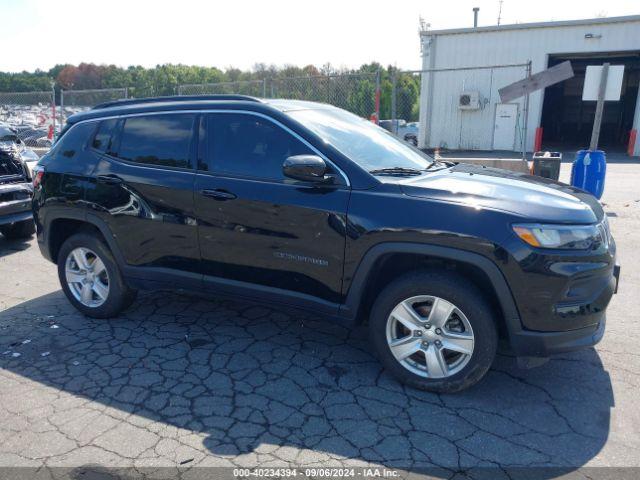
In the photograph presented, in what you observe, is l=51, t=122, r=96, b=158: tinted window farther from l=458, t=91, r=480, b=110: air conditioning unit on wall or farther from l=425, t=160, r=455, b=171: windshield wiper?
l=458, t=91, r=480, b=110: air conditioning unit on wall

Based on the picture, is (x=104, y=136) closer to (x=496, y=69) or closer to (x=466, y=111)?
(x=466, y=111)

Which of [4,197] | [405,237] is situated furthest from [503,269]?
[4,197]

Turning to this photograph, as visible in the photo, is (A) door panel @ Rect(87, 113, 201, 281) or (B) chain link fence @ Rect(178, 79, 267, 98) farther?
(B) chain link fence @ Rect(178, 79, 267, 98)

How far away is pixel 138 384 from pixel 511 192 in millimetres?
2728

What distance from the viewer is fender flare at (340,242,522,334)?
115 inches

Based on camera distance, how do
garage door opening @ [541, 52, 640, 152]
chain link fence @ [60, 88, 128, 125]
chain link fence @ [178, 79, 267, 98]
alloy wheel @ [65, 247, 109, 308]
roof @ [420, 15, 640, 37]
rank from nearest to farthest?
alloy wheel @ [65, 247, 109, 308], chain link fence @ [178, 79, 267, 98], chain link fence @ [60, 88, 128, 125], roof @ [420, 15, 640, 37], garage door opening @ [541, 52, 640, 152]

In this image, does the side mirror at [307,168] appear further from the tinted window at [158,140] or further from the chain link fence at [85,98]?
the chain link fence at [85,98]

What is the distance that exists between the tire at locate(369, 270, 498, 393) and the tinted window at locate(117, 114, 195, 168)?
→ 188cm

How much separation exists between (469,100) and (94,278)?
1763cm

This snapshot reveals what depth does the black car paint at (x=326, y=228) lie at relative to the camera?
2916 millimetres

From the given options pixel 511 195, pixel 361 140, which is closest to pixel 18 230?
pixel 361 140

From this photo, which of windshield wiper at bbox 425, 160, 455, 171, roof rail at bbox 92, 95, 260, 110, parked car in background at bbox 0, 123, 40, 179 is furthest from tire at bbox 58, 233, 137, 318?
parked car in background at bbox 0, 123, 40, 179

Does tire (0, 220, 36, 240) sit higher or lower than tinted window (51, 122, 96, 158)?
lower

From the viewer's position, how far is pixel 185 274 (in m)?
3.96
